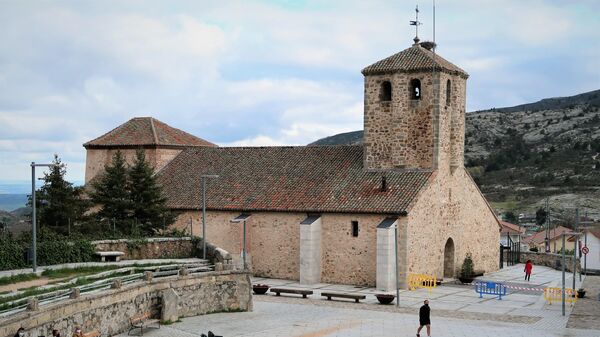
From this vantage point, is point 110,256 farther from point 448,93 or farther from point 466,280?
point 448,93

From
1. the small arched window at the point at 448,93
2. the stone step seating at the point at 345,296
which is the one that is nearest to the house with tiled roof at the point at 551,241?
the small arched window at the point at 448,93

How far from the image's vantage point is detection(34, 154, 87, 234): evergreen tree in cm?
4122

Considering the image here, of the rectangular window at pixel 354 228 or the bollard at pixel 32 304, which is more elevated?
the rectangular window at pixel 354 228

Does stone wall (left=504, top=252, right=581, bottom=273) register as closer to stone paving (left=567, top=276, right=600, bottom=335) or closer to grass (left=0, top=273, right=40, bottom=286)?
stone paving (left=567, top=276, right=600, bottom=335)

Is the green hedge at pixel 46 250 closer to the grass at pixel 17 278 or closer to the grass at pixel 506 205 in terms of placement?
the grass at pixel 17 278

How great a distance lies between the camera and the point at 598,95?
150 metres

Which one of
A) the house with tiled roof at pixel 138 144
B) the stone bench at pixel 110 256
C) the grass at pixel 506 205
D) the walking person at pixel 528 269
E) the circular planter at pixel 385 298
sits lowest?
the circular planter at pixel 385 298

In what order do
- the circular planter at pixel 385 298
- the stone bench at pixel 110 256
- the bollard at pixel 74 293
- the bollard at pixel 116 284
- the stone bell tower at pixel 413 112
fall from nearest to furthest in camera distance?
the bollard at pixel 74 293 → the bollard at pixel 116 284 → the stone bench at pixel 110 256 → the circular planter at pixel 385 298 → the stone bell tower at pixel 413 112

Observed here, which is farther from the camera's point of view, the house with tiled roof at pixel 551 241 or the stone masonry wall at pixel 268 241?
the house with tiled roof at pixel 551 241

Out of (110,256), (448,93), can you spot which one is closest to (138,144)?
(110,256)

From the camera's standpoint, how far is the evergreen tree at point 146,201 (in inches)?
1740

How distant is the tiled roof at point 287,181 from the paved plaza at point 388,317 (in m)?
4.61

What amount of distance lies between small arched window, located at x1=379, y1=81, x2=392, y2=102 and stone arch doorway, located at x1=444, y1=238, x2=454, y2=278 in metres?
8.36

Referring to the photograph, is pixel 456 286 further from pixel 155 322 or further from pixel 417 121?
pixel 155 322
